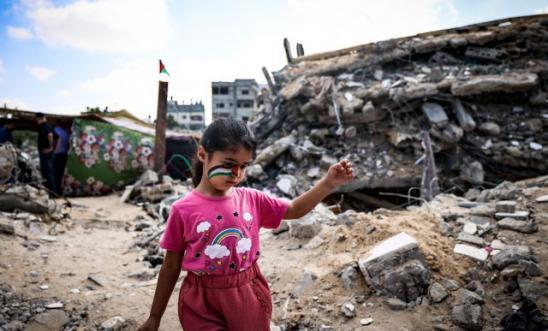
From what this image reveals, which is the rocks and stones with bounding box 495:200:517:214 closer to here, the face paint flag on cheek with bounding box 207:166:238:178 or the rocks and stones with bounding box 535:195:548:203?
the rocks and stones with bounding box 535:195:548:203

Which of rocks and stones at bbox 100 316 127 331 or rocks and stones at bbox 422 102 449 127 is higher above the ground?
rocks and stones at bbox 422 102 449 127

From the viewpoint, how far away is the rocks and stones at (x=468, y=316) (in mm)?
1568

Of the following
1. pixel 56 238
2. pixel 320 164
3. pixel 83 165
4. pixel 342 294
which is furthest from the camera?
pixel 83 165

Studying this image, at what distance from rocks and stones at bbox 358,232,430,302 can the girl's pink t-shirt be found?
3.28 feet

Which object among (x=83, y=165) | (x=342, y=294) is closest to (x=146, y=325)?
(x=342, y=294)

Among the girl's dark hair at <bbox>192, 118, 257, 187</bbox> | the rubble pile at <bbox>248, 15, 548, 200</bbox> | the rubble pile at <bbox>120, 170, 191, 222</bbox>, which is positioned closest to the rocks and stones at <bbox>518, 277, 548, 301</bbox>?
the girl's dark hair at <bbox>192, 118, 257, 187</bbox>

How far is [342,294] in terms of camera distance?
1.86m

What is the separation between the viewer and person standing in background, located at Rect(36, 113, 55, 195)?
20.1ft

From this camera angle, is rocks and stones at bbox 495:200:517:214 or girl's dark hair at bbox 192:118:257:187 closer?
girl's dark hair at bbox 192:118:257:187

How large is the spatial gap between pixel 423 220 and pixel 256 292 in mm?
1780

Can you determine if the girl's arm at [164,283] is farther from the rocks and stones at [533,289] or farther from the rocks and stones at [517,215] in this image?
the rocks and stones at [517,215]

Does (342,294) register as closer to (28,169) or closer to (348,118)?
(348,118)

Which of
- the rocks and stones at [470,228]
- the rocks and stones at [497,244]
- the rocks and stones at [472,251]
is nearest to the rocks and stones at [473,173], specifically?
the rocks and stones at [470,228]

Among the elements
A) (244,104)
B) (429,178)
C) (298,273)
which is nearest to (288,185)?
(429,178)
